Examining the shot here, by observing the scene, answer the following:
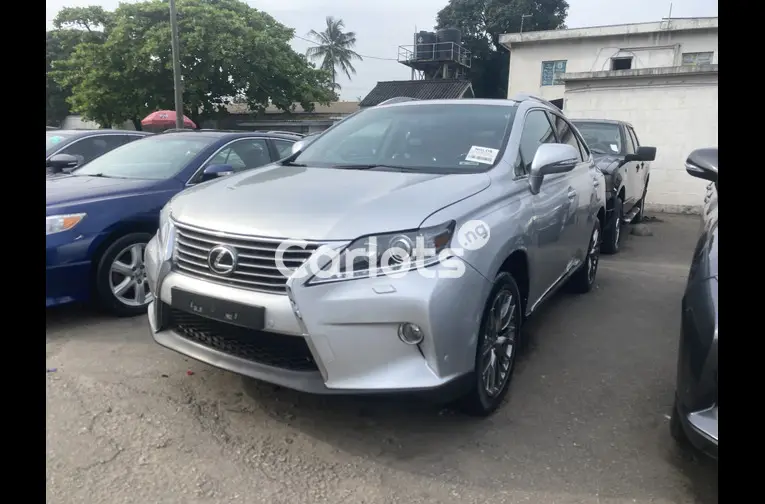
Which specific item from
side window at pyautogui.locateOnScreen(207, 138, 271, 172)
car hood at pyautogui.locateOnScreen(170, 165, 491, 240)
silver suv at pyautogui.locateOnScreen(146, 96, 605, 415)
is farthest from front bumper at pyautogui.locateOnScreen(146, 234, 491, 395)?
side window at pyautogui.locateOnScreen(207, 138, 271, 172)

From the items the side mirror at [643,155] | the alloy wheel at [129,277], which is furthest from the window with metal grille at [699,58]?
the alloy wheel at [129,277]

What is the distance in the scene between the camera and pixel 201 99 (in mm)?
23625

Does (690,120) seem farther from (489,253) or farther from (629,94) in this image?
(489,253)

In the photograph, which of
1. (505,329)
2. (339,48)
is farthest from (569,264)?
(339,48)

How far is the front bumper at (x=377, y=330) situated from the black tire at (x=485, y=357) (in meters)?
0.14

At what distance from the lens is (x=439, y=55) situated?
34.0 metres

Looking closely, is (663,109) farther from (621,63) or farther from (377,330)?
(621,63)

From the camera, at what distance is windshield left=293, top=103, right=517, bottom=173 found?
3314 mm

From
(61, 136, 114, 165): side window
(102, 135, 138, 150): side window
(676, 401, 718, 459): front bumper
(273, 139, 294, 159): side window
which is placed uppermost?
(102, 135, 138, 150): side window

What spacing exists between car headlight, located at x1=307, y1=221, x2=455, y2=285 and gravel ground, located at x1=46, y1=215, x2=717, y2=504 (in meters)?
0.87

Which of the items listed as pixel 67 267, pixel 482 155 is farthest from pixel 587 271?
pixel 67 267

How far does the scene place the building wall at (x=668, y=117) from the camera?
10914 mm

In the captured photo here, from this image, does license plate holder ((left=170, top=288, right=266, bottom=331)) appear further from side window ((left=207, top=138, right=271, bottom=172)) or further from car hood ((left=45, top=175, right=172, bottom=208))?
side window ((left=207, top=138, right=271, bottom=172))
